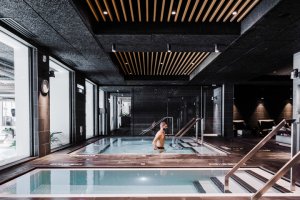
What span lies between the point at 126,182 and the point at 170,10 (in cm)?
320

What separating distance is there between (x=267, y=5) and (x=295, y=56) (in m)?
4.06

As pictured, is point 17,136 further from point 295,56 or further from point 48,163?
point 295,56

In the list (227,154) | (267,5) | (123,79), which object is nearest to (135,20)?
(267,5)

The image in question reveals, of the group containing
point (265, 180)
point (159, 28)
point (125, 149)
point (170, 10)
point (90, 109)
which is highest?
point (170, 10)

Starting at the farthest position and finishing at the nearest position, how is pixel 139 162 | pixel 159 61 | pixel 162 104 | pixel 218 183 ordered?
1. pixel 162 104
2. pixel 159 61
3. pixel 139 162
4. pixel 218 183

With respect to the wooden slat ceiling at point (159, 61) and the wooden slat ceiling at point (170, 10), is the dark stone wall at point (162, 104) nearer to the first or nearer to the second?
the wooden slat ceiling at point (159, 61)

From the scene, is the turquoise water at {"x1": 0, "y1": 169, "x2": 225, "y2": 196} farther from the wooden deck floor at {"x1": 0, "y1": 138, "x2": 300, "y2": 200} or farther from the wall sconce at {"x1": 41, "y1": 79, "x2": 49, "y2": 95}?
the wall sconce at {"x1": 41, "y1": 79, "x2": 49, "y2": 95}

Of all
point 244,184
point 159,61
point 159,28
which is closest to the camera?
point 244,184

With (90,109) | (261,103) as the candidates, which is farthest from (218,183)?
Result: (261,103)

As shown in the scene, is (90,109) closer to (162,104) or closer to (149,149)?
(162,104)

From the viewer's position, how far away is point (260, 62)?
877cm

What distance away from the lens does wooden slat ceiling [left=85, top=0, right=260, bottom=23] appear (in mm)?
4840

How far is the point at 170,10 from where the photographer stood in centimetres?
513

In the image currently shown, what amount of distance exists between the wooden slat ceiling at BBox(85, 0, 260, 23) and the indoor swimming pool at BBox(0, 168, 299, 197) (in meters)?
3.00
